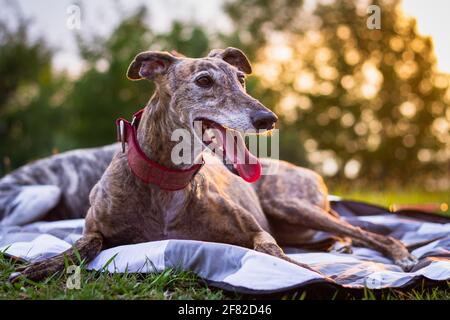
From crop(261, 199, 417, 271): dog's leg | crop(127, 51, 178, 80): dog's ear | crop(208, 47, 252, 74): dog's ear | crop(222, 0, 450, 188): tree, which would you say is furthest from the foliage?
crop(127, 51, 178, 80): dog's ear

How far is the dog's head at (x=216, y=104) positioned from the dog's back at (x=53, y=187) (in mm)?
2349

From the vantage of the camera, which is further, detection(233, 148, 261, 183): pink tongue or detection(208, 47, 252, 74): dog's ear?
detection(208, 47, 252, 74): dog's ear

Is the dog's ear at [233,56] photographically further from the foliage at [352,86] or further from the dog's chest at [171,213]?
the foliage at [352,86]

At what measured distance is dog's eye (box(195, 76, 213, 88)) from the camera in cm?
343

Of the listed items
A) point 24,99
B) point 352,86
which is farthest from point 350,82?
point 24,99

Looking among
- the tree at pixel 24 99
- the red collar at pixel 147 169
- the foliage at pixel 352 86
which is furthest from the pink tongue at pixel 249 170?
the foliage at pixel 352 86

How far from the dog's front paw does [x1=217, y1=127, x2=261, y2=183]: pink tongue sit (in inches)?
50.2

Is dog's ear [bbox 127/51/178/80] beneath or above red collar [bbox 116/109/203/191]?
above

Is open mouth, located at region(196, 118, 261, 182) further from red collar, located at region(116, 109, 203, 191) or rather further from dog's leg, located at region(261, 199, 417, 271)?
dog's leg, located at region(261, 199, 417, 271)

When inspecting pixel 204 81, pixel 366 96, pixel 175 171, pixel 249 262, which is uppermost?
pixel 204 81

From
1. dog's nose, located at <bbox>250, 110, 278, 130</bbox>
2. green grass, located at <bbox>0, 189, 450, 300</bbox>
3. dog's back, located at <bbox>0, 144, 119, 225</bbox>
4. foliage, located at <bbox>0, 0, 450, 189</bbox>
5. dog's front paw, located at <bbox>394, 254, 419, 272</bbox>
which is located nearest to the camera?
green grass, located at <bbox>0, 189, 450, 300</bbox>

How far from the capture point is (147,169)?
3436 mm

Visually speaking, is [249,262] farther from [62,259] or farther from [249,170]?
[62,259]

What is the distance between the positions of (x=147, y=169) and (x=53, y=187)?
253 cm
